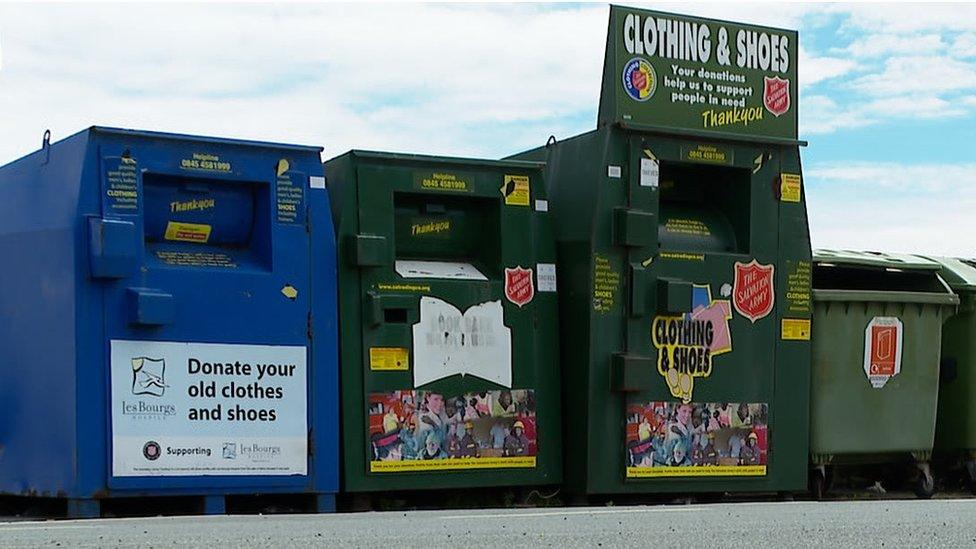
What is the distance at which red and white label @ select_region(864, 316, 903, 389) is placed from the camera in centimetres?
1146

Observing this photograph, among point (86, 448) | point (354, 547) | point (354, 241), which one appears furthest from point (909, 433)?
point (354, 547)

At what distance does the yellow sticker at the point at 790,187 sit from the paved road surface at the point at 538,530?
3.79 meters

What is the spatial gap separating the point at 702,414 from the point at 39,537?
19.3 feet

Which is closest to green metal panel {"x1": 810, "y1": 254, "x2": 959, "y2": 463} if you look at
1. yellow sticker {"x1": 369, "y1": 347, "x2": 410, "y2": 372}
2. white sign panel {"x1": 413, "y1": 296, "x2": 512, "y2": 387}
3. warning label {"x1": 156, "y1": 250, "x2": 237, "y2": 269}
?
white sign panel {"x1": 413, "y1": 296, "x2": 512, "y2": 387}

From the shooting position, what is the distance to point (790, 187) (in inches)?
440

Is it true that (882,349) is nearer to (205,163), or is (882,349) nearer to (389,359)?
(389,359)

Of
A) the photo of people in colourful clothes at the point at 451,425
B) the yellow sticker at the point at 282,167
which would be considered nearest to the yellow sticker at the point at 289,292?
the yellow sticker at the point at 282,167

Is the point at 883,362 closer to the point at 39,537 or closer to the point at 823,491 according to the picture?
the point at 823,491

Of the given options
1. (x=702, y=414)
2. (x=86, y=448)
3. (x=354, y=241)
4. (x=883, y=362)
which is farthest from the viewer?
(x=883, y=362)

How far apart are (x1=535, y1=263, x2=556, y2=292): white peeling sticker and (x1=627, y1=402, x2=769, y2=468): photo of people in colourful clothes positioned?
980 millimetres

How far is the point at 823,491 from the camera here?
11641 millimetres

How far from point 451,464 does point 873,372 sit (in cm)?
349

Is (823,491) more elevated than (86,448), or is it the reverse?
(86,448)

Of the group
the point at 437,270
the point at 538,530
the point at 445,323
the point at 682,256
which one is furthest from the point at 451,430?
the point at 538,530
